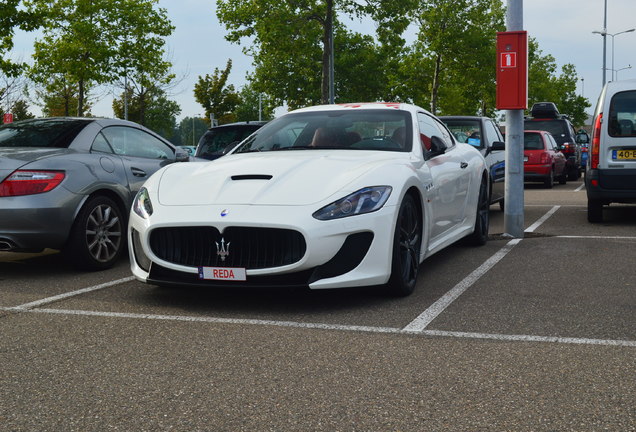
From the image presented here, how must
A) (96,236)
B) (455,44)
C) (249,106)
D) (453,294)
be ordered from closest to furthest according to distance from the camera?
(453,294) → (96,236) → (455,44) → (249,106)

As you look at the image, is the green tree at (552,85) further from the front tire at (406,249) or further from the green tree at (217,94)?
the front tire at (406,249)

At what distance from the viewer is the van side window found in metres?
10.6

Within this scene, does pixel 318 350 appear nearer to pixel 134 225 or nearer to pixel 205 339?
pixel 205 339

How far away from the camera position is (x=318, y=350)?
441 centimetres

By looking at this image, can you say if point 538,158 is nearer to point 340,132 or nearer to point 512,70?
point 512,70

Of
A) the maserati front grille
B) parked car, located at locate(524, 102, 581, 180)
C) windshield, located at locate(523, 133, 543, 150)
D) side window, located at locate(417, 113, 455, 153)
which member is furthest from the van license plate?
parked car, located at locate(524, 102, 581, 180)

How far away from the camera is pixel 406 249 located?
588cm

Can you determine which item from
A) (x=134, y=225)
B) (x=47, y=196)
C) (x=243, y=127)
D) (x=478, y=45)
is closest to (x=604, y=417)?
(x=134, y=225)

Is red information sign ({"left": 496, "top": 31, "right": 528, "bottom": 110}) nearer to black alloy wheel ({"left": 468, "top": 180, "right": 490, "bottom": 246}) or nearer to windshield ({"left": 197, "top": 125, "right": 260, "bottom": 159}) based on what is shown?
black alloy wheel ({"left": 468, "top": 180, "right": 490, "bottom": 246})

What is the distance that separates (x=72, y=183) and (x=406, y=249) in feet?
9.57

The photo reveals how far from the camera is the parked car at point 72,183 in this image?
6.64 m

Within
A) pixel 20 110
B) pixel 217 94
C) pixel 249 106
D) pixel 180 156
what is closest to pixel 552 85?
Answer: pixel 217 94

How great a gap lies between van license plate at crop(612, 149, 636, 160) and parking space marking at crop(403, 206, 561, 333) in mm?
2351

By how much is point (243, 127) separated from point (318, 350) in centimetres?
758
